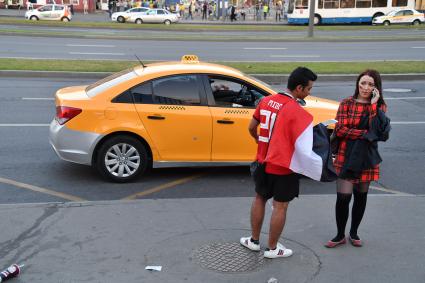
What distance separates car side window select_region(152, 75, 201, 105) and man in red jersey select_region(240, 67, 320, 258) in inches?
110

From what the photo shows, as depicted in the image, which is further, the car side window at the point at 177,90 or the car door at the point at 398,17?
the car door at the point at 398,17

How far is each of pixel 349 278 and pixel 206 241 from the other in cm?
139

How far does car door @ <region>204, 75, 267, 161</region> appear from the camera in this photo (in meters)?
7.65

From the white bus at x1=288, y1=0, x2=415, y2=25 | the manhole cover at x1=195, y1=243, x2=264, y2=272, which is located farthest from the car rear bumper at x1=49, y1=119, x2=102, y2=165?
the white bus at x1=288, y1=0, x2=415, y2=25

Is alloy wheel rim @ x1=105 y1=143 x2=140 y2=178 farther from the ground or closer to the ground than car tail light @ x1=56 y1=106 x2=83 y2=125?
closer to the ground

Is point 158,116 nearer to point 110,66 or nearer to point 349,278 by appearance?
point 349,278

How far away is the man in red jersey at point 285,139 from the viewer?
482 cm

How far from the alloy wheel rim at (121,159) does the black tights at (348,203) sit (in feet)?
10.0

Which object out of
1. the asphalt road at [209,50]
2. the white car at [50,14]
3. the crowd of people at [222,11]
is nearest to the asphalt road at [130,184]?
the asphalt road at [209,50]

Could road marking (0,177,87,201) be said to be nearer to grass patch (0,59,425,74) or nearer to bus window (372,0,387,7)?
grass patch (0,59,425,74)

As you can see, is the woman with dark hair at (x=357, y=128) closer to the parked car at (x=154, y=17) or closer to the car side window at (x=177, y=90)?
the car side window at (x=177, y=90)

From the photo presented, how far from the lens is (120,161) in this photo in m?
7.57

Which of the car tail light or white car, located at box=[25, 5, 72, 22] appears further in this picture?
white car, located at box=[25, 5, 72, 22]

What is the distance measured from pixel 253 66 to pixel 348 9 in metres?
32.4
